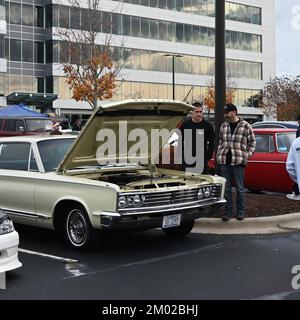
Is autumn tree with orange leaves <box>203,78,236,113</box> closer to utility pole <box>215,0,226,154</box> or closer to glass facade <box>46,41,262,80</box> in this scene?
glass facade <box>46,41,262,80</box>

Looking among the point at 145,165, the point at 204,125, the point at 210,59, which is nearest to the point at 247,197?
the point at 204,125

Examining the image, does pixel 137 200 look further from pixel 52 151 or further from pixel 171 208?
pixel 52 151

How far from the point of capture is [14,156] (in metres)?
7.95

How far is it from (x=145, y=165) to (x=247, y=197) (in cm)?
284

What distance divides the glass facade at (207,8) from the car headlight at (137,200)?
57.1 meters

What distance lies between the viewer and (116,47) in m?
56.5

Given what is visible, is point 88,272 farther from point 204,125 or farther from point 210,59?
point 210,59

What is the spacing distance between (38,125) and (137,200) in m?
14.7

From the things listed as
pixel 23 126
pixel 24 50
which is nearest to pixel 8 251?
pixel 23 126

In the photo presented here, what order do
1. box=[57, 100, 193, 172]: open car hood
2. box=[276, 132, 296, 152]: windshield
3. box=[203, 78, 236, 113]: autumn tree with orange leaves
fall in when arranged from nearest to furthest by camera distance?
box=[57, 100, 193, 172]: open car hood → box=[276, 132, 296, 152]: windshield → box=[203, 78, 236, 113]: autumn tree with orange leaves

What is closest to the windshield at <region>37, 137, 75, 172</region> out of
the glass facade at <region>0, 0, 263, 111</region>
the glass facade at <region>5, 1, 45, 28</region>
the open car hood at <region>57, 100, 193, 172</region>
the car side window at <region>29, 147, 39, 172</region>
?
the car side window at <region>29, 147, 39, 172</region>

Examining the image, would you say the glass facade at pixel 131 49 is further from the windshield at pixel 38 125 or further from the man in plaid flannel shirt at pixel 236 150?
the man in plaid flannel shirt at pixel 236 150

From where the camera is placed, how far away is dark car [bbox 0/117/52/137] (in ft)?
66.1

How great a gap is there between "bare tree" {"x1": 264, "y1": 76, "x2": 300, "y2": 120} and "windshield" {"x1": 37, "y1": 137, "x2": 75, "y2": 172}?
51.6 m
